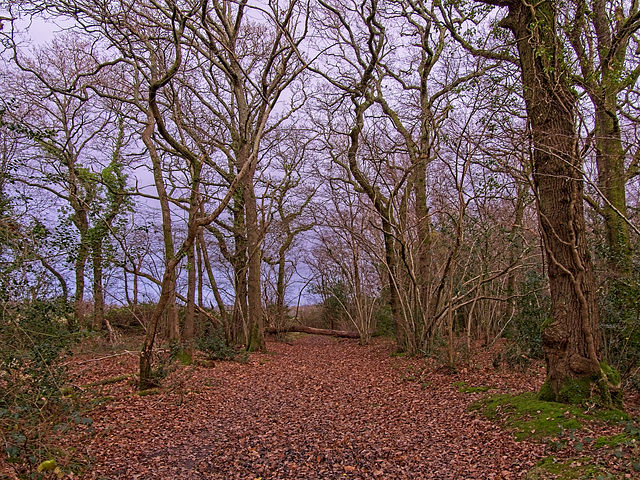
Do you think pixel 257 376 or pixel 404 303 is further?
pixel 404 303

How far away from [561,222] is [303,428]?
13.6ft

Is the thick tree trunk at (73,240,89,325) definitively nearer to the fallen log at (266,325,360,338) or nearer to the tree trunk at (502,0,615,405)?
the tree trunk at (502,0,615,405)

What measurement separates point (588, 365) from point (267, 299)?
15234 mm

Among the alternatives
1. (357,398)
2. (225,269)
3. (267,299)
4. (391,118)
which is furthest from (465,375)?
(267,299)

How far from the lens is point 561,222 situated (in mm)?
4984

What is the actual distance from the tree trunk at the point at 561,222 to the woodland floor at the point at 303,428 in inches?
43.2

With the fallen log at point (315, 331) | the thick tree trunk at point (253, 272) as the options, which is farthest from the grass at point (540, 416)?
the fallen log at point (315, 331)

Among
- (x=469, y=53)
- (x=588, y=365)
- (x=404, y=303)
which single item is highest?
(x=469, y=53)

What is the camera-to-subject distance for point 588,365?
185 inches

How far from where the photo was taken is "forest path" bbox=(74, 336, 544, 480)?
425 centimetres

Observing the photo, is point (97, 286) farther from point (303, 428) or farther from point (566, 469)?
point (566, 469)

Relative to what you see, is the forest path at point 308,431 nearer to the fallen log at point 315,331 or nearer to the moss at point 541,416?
the moss at point 541,416

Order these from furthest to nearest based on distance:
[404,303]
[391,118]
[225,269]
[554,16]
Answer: [225,269]
[391,118]
[404,303]
[554,16]

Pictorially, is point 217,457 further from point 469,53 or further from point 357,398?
point 469,53
